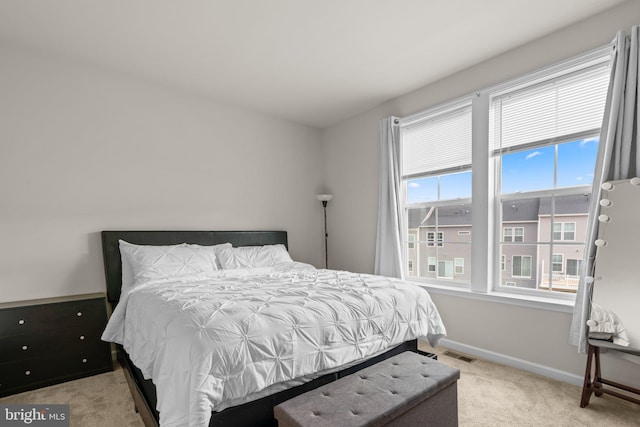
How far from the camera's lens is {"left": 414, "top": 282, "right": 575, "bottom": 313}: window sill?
2498 millimetres

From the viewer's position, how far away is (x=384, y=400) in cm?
140

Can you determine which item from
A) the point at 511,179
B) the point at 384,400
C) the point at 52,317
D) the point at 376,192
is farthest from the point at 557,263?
the point at 52,317

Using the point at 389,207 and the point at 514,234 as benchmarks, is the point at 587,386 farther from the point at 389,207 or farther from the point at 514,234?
the point at 389,207

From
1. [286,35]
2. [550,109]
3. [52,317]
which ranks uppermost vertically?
[286,35]

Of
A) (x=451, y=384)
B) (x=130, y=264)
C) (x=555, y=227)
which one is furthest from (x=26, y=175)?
(x=555, y=227)

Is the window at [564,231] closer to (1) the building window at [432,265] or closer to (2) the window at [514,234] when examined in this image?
(2) the window at [514,234]

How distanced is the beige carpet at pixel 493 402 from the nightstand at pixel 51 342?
0.10 meters

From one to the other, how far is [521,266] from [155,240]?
3572 millimetres

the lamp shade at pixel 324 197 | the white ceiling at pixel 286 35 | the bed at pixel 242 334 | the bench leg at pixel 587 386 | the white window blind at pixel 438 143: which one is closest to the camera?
the bed at pixel 242 334

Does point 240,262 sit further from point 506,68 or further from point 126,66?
point 506,68

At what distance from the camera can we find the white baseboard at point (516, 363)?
95.9 inches

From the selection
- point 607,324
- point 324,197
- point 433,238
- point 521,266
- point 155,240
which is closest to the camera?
point 607,324

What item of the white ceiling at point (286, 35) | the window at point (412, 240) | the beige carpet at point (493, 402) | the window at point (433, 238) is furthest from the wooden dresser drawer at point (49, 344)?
the window at point (433, 238)

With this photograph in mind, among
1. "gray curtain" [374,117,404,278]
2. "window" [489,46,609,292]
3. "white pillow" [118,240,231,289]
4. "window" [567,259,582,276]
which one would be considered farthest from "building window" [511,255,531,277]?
"white pillow" [118,240,231,289]
